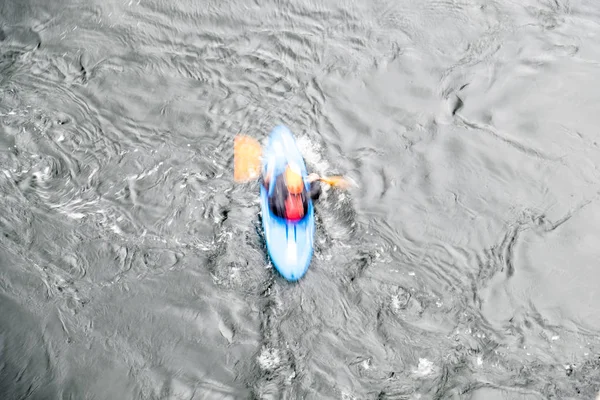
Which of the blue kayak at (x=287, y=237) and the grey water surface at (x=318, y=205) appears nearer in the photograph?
the grey water surface at (x=318, y=205)

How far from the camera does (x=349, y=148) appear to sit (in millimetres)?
8703

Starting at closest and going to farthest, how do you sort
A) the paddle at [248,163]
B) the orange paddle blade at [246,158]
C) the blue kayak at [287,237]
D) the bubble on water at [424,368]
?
1. the bubble on water at [424,368]
2. the blue kayak at [287,237]
3. the paddle at [248,163]
4. the orange paddle blade at [246,158]

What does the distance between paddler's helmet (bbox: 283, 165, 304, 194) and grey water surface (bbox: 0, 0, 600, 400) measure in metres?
0.51

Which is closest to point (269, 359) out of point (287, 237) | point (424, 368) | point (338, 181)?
point (287, 237)

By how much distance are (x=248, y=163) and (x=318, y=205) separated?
106 cm

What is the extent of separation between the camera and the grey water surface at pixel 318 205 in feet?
23.3

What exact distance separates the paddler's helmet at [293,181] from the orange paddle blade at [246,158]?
645 millimetres

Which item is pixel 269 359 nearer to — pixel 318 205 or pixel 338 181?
pixel 318 205

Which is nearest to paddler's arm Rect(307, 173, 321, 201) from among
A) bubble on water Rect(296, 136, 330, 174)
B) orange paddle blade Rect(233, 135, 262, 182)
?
bubble on water Rect(296, 136, 330, 174)

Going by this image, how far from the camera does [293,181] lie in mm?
7781

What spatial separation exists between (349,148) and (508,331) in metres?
3.04

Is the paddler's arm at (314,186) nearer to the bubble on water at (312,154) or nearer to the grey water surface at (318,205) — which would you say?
the grey water surface at (318,205)

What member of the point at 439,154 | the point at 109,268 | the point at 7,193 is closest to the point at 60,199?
the point at 7,193

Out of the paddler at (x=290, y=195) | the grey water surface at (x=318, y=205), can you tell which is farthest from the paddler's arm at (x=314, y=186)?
the grey water surface at (x=318, y=205)
